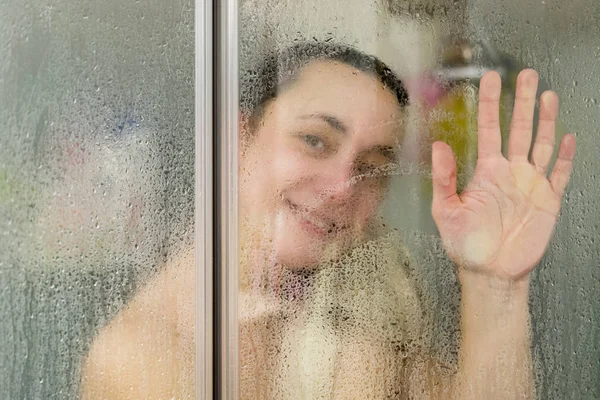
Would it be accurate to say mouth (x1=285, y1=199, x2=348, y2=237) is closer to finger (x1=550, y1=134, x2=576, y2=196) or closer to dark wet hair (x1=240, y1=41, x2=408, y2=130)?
dark wet hair (x1=240, y1=41, x2=408, y2=130)

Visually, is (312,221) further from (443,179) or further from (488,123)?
→ (488,123)

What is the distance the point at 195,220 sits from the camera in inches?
33.1

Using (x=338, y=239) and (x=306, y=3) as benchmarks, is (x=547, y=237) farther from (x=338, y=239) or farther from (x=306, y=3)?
(x=306, y=3)

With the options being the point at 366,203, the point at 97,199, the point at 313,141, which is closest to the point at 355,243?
the point at 366,203

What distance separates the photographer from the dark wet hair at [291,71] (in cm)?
86

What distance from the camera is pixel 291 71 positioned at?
870 millimetres

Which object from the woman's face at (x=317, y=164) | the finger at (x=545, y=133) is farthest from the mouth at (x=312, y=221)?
the finger at (x=545, y=133)

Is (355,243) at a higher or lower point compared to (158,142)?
lower

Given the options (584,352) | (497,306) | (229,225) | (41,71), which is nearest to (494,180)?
(497,306)

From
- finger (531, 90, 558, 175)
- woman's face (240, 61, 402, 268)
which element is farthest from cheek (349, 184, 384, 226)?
A: finger (531, 90, 558, 175)

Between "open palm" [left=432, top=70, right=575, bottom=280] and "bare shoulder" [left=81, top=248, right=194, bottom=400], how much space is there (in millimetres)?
407

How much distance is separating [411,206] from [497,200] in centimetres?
14

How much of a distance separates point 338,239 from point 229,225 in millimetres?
168

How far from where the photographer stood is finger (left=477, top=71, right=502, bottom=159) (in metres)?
0.88
